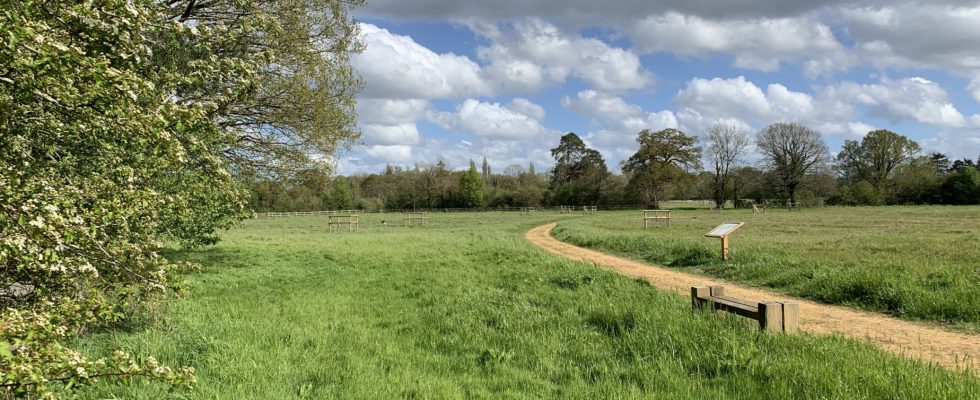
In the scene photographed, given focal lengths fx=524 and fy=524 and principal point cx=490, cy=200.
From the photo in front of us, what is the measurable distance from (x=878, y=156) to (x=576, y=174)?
47541 millimetres

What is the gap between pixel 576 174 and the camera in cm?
10175

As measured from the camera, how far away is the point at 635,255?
19703mm

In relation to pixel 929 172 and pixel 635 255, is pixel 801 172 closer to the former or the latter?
pixel 929 172

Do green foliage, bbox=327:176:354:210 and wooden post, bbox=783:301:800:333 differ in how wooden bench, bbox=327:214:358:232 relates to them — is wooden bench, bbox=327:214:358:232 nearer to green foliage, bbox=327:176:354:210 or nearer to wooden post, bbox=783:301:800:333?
wooden post, bbox=783:301:800:333

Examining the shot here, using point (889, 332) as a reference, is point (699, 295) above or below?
above

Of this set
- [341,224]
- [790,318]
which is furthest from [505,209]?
[790,318]

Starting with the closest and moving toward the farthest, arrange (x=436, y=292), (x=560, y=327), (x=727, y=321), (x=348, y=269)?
(x=727, y=321) < (x=560, y=327) < (x=436, y=292) < (x=348, y=269)

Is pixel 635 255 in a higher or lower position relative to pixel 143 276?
lower

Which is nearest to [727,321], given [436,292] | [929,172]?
Result: [436,292]

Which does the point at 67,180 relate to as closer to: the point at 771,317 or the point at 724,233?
the point at 771,317

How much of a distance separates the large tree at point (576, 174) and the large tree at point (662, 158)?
1262 centimetres

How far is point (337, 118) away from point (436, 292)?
7.70m

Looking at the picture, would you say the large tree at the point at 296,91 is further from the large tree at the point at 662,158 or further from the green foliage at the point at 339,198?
the green foliage at the point at 339,198

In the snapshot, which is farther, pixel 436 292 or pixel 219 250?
pixel 219 250
